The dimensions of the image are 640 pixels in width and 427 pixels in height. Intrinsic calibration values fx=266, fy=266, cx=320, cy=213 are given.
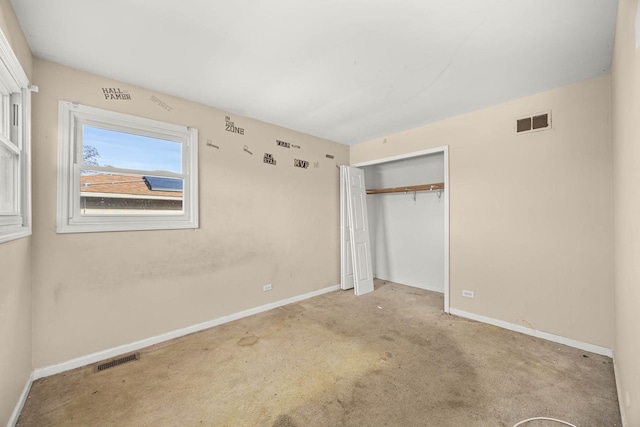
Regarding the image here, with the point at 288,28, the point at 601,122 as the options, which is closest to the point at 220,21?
the point at 288,28

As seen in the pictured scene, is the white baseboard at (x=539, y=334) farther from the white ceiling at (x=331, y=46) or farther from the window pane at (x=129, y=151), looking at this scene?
the window pane at (x=129, y=151)

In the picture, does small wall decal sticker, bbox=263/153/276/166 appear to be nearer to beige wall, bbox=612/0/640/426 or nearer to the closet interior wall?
the closet interior wall

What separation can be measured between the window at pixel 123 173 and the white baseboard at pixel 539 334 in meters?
3.39

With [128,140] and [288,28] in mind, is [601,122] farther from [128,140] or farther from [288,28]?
[128,140]

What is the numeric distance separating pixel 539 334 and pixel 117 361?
159 inches

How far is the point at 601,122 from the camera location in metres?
2.41

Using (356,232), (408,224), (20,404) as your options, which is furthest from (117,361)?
(408,224)

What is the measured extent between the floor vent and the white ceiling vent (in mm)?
4413

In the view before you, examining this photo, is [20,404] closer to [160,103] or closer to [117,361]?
[117,361]

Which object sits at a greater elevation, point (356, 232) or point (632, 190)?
point (632, 190)

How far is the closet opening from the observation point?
4.33 metres

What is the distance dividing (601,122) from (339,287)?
12.1 feet

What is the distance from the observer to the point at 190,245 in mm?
2916

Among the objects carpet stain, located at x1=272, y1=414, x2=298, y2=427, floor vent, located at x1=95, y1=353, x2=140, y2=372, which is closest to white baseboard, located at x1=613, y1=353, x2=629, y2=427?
carpet stain, located at x1=272, y1=414, x2=298, y2=427
